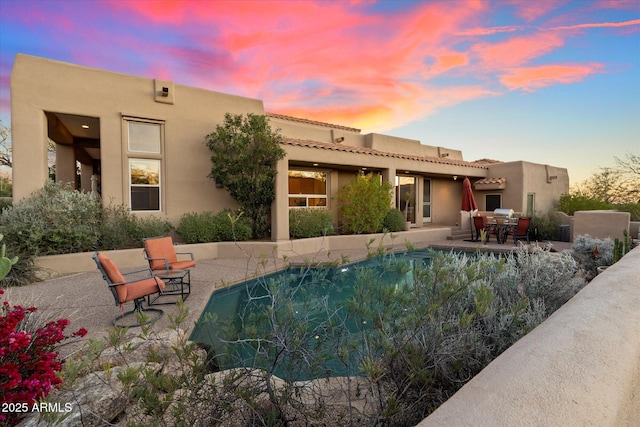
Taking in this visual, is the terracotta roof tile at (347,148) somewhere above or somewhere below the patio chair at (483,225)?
above

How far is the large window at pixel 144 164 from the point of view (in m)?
11.0

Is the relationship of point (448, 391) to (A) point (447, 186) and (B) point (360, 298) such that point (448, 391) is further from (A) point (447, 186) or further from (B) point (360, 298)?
(A) point (447, 186)

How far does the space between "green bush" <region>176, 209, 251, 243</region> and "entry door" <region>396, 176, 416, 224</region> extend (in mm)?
10719

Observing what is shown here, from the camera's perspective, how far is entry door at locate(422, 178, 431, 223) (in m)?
19.5

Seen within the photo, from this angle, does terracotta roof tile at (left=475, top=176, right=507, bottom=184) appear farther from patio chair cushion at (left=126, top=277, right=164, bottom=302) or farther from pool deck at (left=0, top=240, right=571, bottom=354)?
patio chair cushion at (left=126, top=277, right=164, bottom=302)

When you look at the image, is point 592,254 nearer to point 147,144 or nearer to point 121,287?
point 121,287

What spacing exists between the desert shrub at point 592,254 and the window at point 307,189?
10.6 metres

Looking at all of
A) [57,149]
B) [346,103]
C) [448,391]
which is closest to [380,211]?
[346,103]

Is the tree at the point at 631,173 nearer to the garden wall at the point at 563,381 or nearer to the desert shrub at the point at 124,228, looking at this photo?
the garden wall at the point at 563,381

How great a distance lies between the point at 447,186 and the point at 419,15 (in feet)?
41.7

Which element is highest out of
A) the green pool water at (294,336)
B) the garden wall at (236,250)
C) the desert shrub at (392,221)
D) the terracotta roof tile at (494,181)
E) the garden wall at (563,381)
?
the terracotta roof tile at (494,181)

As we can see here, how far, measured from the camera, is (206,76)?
1315 centimetres

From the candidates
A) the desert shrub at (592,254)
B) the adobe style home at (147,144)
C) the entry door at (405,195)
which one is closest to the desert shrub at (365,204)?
the adobe style home at (147,144)

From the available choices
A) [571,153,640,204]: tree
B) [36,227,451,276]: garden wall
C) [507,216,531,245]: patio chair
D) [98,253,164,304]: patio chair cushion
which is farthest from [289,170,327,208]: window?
[571,153,640,204]: tree
